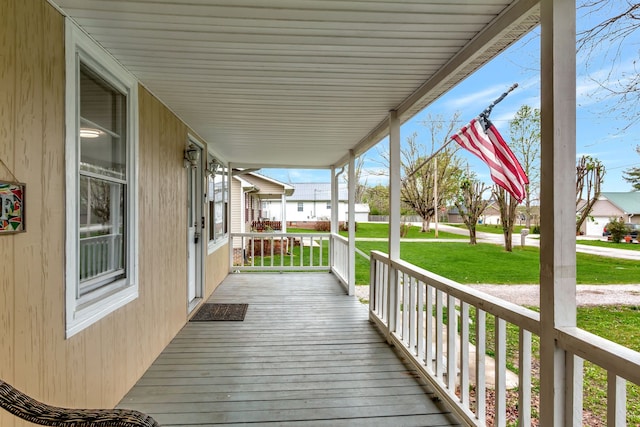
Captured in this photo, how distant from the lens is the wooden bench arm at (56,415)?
994 millimetres

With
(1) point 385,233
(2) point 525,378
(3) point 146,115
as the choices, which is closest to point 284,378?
(2) point 525,378

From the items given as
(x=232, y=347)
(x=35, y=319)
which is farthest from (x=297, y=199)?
(x=35, y=319)

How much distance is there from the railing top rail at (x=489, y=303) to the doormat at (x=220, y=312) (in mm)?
2407

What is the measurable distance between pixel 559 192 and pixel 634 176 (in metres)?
0.92

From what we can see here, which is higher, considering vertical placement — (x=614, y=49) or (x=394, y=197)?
(x=614, y=49)

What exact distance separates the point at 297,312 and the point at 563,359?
3300mm

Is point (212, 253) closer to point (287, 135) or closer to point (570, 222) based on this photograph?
point (287, 135)

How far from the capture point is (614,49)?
1733 mm

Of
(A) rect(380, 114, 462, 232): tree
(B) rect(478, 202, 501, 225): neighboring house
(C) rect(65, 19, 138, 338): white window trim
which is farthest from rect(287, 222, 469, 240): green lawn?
(C) rect(65, 19, 138, 338): white window trim

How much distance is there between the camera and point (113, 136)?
2.31m

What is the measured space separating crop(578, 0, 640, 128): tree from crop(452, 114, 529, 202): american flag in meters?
0.61

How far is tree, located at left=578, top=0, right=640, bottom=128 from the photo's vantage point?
1.67 metres

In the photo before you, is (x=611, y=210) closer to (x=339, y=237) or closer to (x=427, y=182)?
(x=339, y=237)

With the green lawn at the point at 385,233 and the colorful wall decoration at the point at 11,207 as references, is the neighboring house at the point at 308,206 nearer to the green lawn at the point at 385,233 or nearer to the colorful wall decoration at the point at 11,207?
the green lawn at the point at 385,233
